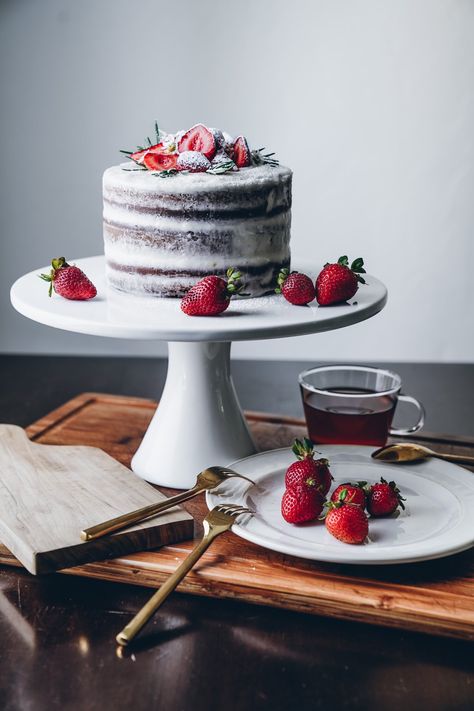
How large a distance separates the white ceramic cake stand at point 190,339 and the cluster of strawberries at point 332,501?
0.17 m

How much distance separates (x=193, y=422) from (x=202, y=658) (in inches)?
19.1

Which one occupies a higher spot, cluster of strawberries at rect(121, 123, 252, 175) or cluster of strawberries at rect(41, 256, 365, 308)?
cluster of strawberries at rect(121, 123, 252, 175)

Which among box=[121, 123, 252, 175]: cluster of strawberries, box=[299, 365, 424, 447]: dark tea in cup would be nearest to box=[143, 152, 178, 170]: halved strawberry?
box=[121, 123, 252, 175]: cluster of strawberries

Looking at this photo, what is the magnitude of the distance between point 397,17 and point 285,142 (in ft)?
1.54

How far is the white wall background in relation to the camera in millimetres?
2504

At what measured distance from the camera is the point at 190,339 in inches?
42.5

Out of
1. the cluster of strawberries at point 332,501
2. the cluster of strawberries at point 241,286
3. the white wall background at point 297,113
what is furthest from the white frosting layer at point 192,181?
the white wall background at point 297,113

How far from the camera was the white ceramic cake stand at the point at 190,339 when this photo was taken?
1.11 m

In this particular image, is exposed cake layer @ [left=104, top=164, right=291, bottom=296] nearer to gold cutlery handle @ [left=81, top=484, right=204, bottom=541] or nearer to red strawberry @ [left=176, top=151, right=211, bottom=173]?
red strawberry @ [left=176, top=151, right=211, bottom=173]

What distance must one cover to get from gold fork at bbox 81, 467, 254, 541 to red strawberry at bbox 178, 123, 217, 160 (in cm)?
45

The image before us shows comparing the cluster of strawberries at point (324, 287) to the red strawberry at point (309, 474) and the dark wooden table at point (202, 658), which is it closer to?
the red strawberry at point (309, 474)

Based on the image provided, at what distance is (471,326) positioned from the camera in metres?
2.71

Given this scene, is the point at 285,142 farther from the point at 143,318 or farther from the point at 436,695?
the point at 436,695

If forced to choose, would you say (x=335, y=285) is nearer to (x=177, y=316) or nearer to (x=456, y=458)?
(x=177, y=316)
